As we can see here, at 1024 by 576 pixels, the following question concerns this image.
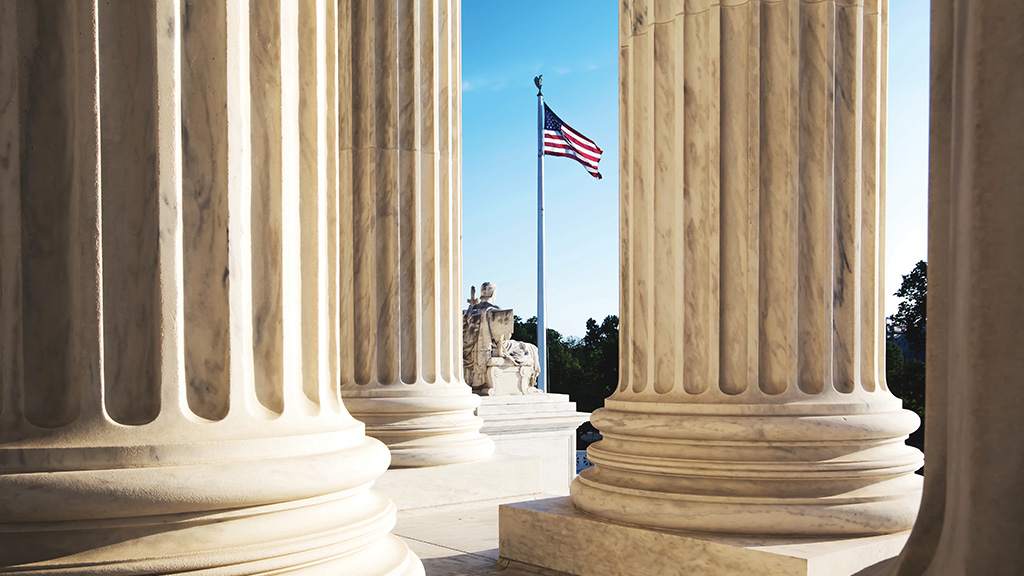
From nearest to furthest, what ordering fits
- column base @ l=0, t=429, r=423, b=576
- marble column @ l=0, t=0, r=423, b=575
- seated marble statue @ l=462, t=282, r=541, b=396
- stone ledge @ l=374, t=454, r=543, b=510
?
column base @ l=0, t=429, r=423, b=576, marble column @ l=0, t=0, r=423, b=575, stone ledge @ l=374, t=454, r=543, b=510, seated marble statue @ l=462, t=282, r=541, b=396

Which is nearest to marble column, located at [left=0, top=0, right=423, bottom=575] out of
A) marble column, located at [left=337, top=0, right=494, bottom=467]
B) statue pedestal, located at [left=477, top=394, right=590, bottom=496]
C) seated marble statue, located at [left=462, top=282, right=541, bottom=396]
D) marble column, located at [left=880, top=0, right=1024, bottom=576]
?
Answer: marble column, located at [left=880, top=0, right=1024, bottom=576]

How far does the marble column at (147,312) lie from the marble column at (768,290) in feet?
64.2

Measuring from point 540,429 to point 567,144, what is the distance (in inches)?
3364

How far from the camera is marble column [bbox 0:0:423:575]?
21.5 meters

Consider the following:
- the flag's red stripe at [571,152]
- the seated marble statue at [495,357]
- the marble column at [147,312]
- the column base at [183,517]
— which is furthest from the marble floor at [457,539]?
the flag's red stripe at [571,152]

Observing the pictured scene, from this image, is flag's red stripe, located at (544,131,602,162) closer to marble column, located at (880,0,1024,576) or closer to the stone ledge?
the stone ledge

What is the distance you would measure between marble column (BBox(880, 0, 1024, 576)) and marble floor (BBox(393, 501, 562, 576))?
94.0ft

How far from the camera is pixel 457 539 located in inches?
2112

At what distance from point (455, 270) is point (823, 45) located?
127 feet

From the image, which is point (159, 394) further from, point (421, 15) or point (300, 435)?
point (421, 15)

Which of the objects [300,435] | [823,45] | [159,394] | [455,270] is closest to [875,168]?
[823,45]

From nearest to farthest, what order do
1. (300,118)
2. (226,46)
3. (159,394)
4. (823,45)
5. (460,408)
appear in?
(159,394)
(226,46)
(300,118)
(823,45)
(460,408)

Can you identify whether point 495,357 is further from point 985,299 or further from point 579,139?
point 985,299

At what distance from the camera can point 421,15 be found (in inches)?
2729
